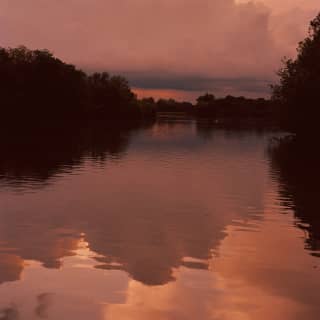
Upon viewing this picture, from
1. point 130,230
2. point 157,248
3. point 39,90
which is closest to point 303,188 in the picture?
point 130,230

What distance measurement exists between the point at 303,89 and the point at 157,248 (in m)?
56.3

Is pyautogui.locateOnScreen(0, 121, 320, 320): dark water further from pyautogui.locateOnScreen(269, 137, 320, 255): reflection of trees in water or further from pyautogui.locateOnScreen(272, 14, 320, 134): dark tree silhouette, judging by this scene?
pyautogui.locateOnScreen(272, 14, 320, 134): dark tree silhouette

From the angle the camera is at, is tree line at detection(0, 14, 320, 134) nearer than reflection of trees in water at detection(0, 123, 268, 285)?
No

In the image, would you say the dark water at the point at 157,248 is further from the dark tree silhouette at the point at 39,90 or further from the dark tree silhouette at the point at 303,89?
the dark tree silhouette at the point at 39,90

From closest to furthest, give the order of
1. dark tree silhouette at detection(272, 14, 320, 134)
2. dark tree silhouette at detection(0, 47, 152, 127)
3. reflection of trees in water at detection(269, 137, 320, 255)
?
reflection of trees in water at detection(269, 137, 320, 255) < dark tree silhouette at detection(272, 14, 320, 134) < dark tree silhouette at detection(0, 47, 152, 127)

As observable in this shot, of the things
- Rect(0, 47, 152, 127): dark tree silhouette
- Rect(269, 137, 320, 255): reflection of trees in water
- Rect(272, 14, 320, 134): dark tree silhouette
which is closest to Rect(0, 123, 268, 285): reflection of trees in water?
Rect(269, 137, 320, 255): reflection of trees in water

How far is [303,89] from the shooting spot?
70.4m

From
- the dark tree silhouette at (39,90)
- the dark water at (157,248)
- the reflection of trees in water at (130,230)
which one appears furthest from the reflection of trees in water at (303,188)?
the dark tree silhouette at (39,90)

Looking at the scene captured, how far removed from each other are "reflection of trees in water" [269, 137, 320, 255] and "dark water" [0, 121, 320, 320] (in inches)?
4.6

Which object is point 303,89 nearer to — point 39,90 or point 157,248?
point 157,248

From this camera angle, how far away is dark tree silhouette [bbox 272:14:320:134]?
2758 inches

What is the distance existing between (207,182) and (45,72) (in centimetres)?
9890

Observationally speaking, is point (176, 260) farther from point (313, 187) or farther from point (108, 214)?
point (313, 187)

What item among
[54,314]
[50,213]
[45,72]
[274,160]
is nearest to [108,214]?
[50,213]
